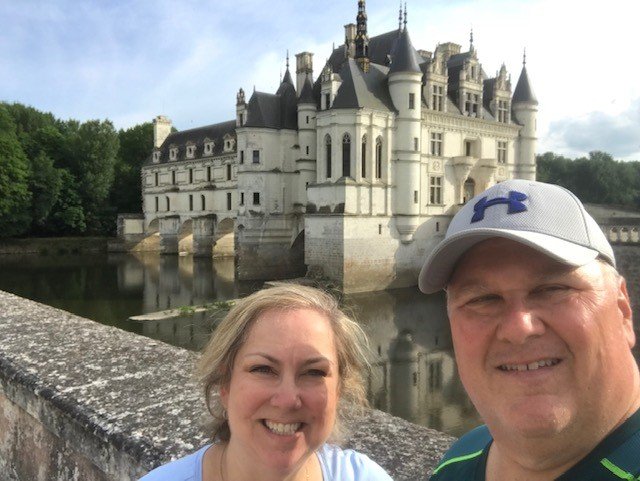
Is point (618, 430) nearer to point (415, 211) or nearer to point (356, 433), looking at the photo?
point (356, 433)

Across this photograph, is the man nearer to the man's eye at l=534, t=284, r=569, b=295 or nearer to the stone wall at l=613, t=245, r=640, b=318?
the man's eye at l=534, t=284, r=569, b=295

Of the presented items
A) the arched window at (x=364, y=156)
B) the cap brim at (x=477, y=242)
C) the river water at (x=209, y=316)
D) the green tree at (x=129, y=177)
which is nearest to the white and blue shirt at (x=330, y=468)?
the cap brim at (x=477, y=242)

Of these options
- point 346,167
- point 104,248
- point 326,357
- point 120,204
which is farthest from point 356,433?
point 120,204

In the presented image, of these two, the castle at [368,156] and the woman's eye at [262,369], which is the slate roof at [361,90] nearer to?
the castle at [368,156]

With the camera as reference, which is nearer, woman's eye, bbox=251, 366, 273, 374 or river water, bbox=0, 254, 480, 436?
woman's eye, bbox=251, 366, 273, 374

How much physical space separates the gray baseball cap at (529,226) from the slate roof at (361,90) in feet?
79.2

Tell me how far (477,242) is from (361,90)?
2513cm

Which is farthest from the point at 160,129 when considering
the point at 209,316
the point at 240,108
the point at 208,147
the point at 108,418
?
the point at 108,418

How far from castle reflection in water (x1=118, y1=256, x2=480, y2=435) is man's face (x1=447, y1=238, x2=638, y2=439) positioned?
3976mm

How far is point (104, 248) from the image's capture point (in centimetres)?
4416

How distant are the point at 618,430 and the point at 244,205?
2937cm

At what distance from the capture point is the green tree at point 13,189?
39531 mm

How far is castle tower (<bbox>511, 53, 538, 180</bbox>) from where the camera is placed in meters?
31.6

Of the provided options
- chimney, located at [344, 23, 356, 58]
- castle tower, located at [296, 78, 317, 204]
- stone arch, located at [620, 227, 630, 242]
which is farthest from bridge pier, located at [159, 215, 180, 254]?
stone arch, located at [620, 227, 630, 242]
